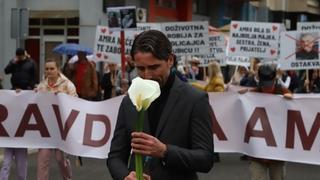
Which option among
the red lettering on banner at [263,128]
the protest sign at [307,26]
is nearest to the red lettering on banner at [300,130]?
the red lettering on banner at [263,128]

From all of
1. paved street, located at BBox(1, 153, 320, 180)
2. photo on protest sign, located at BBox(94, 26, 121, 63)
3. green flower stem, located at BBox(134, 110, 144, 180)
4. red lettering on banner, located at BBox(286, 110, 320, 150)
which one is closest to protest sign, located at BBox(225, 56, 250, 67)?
photo on protest sign, located at BBox(94, 26, 121, 63)

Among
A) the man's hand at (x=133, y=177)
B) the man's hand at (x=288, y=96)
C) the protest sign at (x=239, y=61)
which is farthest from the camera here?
the protest sign at (x=239, y=61)

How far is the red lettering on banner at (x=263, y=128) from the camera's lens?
8637mm

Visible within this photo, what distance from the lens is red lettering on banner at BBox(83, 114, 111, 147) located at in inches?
357

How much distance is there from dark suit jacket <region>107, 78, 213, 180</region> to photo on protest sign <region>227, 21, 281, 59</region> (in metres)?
13.8

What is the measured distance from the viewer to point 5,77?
26.4 m

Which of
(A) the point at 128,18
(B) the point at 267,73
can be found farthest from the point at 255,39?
(B) the point at 267,73

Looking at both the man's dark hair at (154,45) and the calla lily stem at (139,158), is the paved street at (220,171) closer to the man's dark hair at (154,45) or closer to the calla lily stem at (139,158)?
the man's dark hair at (154,45)

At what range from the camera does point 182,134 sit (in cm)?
376

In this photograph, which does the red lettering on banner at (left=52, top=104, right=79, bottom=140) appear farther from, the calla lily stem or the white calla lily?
the white calla lily

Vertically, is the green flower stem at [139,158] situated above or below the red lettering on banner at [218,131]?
above

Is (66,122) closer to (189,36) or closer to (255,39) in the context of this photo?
(189,36)

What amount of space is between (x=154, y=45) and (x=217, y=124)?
218 inches

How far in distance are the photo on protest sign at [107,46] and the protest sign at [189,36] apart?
1114 mm
